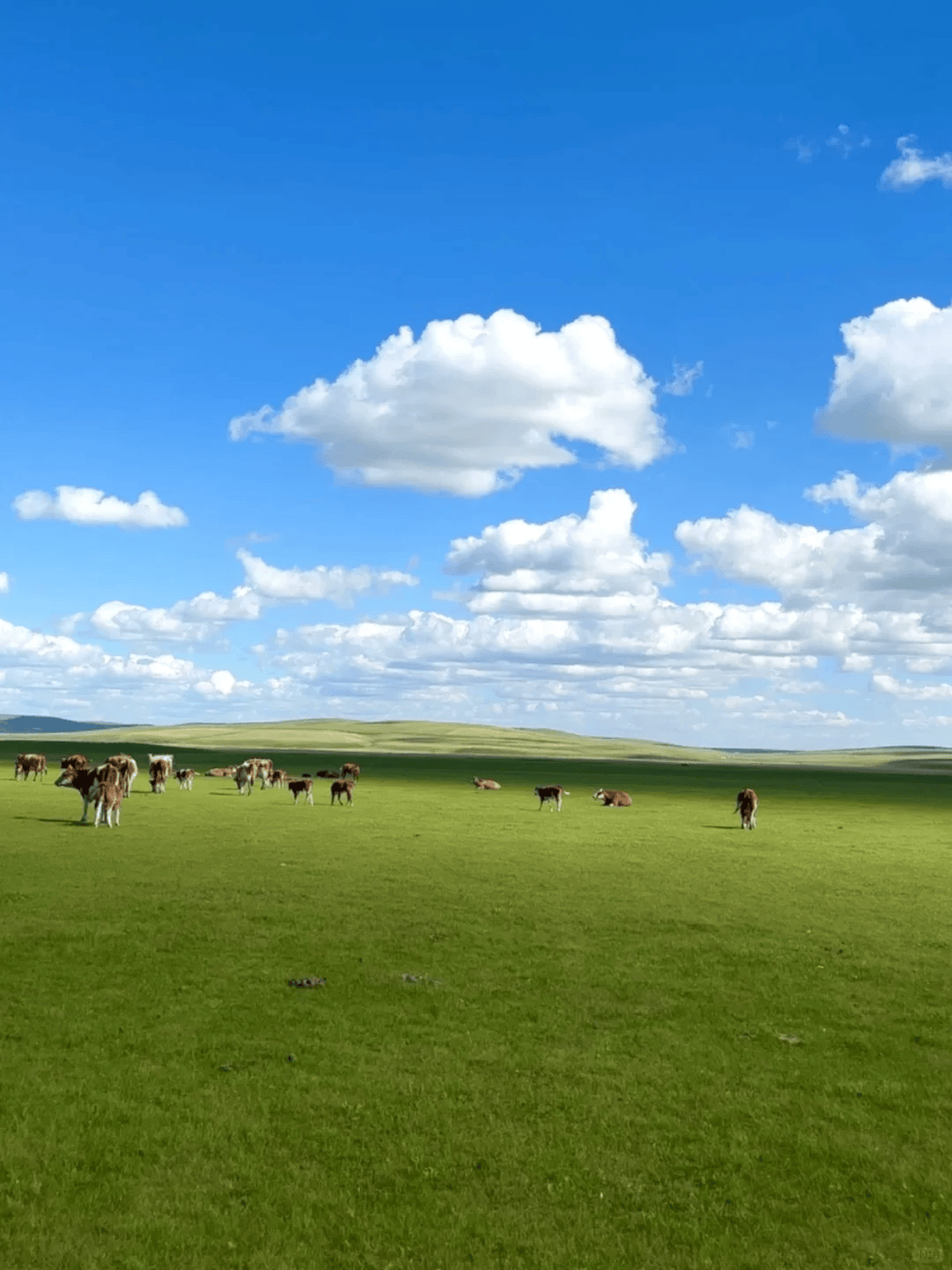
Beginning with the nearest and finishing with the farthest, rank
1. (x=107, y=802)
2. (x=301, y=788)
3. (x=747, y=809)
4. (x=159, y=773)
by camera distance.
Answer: (x=107, y=802), (x=747, y=809), (x=301, y=788), (x=159, y=773)

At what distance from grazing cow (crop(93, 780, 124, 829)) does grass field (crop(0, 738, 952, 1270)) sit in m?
11.7

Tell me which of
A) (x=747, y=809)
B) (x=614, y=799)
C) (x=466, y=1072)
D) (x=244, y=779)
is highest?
(x=747, y=809)

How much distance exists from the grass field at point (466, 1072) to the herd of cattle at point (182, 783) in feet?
42.0

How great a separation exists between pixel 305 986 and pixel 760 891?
1576 centimetres

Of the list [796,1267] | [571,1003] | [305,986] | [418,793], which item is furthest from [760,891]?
[418,793]

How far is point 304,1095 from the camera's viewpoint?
12.0m

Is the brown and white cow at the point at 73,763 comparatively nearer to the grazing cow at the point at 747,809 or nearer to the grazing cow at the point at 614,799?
the grazing cow at the point at 614,799

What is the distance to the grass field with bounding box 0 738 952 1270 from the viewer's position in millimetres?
9234

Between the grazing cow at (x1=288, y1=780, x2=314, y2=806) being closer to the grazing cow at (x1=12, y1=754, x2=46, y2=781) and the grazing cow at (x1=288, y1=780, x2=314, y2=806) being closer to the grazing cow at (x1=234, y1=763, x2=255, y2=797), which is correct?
the grazing cow at (x1=234, y1=763, x2=255, y2=797)

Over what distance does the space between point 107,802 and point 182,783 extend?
1121 inches

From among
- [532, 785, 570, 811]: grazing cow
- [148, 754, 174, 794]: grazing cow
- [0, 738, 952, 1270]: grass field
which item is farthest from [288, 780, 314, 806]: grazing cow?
[0, 738, 952, 1270]: grass field

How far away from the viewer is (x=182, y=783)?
223 ft

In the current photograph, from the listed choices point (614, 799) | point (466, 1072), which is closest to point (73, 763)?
point (614, 799)

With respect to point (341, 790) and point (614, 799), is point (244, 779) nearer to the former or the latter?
point (341, 790)
